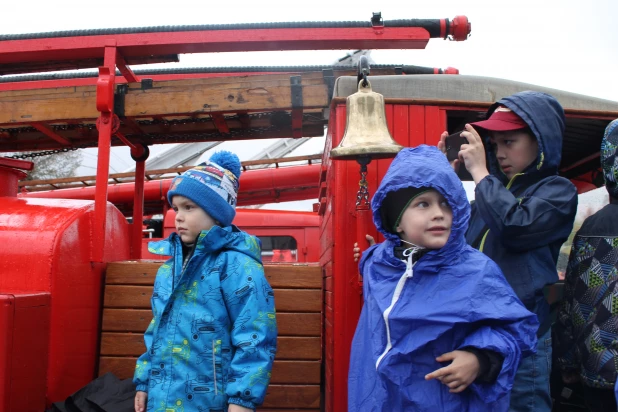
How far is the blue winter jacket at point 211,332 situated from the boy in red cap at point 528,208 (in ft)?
3.46

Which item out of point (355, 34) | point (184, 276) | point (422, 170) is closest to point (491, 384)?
point (422, 170)

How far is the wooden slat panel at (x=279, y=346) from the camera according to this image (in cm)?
334

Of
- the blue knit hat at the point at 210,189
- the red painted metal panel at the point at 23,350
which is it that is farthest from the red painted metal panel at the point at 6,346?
the blue knit hat at the point at 210,189

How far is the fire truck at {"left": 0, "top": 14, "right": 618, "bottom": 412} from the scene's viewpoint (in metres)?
2.94

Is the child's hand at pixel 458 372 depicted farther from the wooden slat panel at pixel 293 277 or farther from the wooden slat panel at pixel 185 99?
the wooden slat panel at pixel 185 99

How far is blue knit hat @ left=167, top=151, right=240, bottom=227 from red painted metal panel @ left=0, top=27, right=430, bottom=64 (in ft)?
4.45

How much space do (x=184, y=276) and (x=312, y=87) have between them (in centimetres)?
178

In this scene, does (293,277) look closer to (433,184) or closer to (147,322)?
(147,322)

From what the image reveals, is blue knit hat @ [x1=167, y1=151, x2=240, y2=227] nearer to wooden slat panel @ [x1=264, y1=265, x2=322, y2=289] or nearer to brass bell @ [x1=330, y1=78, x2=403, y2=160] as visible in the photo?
brass bell @ [x1=330, y1=78, x2=403, y2=160]

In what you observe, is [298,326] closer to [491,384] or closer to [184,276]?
[184,276]

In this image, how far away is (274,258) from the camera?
7.67m

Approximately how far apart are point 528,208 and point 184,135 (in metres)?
3.11

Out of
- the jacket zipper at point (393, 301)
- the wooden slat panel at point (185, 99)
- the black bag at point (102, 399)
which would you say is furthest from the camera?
the wooden slat panel at point (185, 99)

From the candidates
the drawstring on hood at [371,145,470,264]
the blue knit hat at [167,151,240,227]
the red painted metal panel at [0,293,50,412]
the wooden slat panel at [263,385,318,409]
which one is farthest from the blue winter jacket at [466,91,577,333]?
the red painted metal panel at [0,293,50,412]
